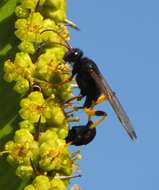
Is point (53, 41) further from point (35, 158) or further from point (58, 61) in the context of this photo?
point (35, 158)

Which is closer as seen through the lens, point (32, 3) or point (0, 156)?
point (0, 156)

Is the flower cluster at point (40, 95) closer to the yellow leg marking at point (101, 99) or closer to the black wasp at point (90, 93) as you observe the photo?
the black wasp at point (90, 93)

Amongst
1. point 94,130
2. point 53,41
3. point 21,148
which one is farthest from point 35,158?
point 94,130

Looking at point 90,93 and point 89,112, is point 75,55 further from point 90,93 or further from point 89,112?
point 89,112

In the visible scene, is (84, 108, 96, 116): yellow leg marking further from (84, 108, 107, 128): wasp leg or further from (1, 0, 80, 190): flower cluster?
(1, 0, 80, 190): flower cluster

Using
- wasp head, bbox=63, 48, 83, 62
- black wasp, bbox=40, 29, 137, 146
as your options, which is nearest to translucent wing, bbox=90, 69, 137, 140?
black wasp, bbox=40, 29, 137, 146

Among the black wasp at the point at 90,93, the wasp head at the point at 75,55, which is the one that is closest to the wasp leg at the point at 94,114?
the black wasp at the point at 90,93
